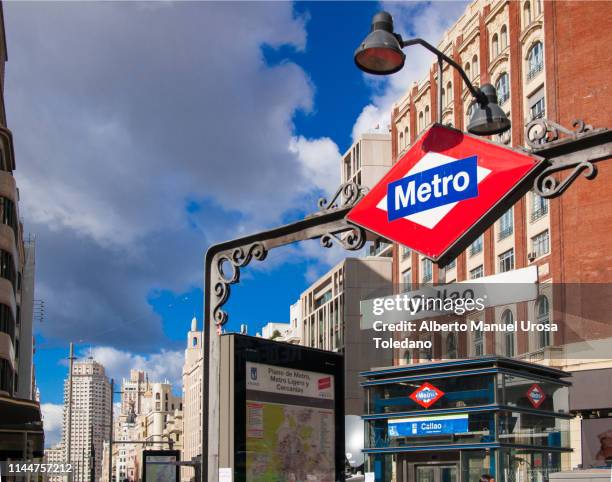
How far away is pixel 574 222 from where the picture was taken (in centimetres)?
4347

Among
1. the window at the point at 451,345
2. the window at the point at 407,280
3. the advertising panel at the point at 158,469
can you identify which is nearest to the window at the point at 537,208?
the window at the point at 451,345

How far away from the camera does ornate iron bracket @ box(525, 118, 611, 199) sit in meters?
6.66

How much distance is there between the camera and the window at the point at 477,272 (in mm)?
51409

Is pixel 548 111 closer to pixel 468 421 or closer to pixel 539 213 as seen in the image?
pixel 539 213

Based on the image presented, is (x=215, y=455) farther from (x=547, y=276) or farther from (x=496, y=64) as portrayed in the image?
(x=496, y=64)

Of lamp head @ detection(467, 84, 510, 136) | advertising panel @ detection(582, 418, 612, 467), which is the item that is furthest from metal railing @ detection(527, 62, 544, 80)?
lamp head @ detection(467, 84, 510, 136)

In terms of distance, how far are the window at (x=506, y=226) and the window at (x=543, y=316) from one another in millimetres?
5168

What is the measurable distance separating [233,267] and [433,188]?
2224 mm

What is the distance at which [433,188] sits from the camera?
7.55 m

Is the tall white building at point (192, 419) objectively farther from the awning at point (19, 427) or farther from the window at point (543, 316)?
the window at point (543, 316)

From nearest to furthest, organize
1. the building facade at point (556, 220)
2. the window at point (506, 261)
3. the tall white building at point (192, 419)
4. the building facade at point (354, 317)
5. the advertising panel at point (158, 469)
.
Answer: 1. the advertising panel at point (158, 469)
2. the building facade at point (556, 220)
3. the window at point (506, 261)
4. the building facade at point (354, 317)
5. the tall white building at point (192, 419)

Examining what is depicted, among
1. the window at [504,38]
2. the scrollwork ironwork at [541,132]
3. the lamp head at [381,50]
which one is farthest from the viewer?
the window at [504,38]

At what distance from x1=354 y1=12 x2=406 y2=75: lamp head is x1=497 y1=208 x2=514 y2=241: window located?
4148cm

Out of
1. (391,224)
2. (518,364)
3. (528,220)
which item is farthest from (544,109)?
(391,224)
